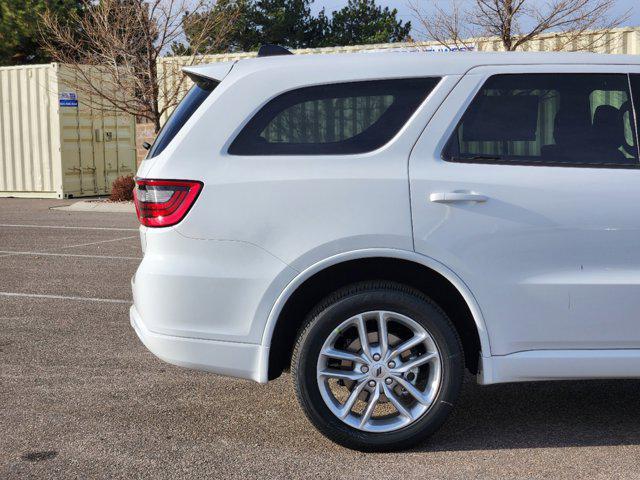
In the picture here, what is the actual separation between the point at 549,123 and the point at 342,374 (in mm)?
1499

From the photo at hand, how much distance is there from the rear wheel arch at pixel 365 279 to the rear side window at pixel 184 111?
37.0 inches

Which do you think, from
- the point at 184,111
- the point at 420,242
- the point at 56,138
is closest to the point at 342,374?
the point at 420,242

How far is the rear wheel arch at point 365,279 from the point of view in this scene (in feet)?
13.5

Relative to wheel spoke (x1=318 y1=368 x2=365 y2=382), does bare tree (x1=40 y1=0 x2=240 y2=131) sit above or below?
above

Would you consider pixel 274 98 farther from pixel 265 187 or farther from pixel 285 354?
pixel 285 354

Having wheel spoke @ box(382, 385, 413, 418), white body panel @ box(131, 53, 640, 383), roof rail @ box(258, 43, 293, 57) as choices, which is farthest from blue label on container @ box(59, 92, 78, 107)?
wheel spoke @ box(382, 385, 413, 418)

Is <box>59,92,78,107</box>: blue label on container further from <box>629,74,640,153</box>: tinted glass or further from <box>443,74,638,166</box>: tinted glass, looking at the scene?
<box>629,74,640,153</box>: tinted glass

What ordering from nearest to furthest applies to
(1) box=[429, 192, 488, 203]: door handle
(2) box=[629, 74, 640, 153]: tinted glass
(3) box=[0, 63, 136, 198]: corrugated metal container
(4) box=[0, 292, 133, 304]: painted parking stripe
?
(1) box=[429, 192, 488, 203]: door handle < (2) box=[629, 74, 640, 153]: tinted glass < (4) box=[0, 292, 133, 304]: painted parking stripe < (3) box=[0, 63, 136, 198]: corrugated metal container

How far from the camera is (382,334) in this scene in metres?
4.21

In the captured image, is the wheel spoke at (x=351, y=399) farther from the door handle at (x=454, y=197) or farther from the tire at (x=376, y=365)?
the door handle at (x=454, y=197)

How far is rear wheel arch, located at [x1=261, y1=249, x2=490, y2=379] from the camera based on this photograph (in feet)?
13.5

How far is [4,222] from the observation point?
16641 millimetres

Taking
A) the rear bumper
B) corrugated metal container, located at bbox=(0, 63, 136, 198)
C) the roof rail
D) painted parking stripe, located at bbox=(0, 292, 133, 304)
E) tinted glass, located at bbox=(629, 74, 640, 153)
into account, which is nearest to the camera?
the rear bumper

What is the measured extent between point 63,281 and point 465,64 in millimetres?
6240
